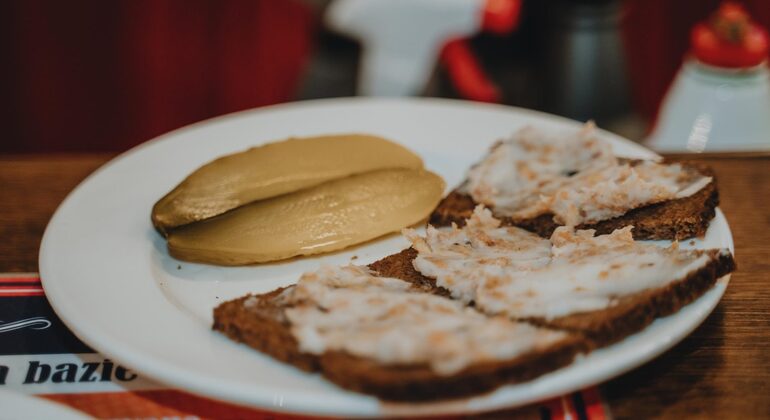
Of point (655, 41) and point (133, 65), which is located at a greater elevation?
point (655, 41)

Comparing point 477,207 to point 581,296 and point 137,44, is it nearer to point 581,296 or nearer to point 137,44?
point 581,296

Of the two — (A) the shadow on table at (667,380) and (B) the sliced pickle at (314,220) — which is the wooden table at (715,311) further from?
(B) the sliced pickle at (314,220)

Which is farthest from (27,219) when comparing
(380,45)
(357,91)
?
(357,91)

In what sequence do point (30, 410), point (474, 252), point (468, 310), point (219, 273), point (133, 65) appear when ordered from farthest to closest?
point (133, 65) → point (219, 273) → point (474, 252) → point (468, 310) → point (30, 410)

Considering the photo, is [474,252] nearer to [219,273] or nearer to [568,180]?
Answer: [568,180]

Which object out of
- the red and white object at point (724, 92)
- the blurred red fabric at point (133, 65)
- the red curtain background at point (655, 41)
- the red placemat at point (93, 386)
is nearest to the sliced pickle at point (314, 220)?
the red placemat at point (93, 386)

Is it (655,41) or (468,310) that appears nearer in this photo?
(468,310)

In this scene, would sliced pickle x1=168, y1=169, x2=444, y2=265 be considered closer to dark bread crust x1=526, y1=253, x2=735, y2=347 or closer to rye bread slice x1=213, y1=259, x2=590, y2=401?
rye bread slice x1=213, y1=259, x2=590, y2=401

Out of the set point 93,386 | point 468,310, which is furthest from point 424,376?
point 93,386
